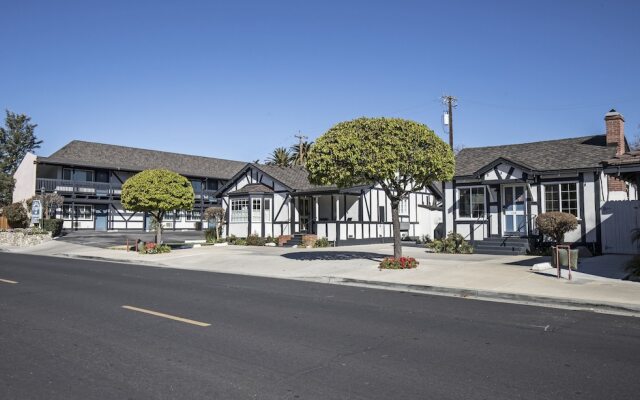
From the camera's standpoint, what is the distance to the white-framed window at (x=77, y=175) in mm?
43006

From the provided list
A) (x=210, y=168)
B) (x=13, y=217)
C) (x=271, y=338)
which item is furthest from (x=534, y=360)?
(x=210, y=168)

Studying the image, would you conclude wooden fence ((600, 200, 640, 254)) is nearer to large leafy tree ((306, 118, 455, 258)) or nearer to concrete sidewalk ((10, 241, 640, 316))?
concrete sidewalk ((10, 241, 640, 316))

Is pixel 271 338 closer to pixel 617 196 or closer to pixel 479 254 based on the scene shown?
pixel 479 254

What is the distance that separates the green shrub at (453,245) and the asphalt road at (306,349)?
11586mm

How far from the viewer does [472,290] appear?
37.2 feet

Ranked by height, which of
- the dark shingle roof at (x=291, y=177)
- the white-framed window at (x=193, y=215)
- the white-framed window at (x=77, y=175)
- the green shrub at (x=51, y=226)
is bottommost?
the green shrub at (x=51, y=226)

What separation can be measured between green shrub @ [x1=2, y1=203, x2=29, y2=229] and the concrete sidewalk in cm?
2226

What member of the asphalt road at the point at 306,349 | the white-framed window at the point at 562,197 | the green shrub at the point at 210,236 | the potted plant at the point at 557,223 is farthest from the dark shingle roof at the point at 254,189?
the asphalt road at the point at 306,349

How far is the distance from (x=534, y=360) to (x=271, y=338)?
325cm

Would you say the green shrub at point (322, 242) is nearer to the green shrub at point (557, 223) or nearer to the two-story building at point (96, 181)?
the green shrub at point (557, 223)

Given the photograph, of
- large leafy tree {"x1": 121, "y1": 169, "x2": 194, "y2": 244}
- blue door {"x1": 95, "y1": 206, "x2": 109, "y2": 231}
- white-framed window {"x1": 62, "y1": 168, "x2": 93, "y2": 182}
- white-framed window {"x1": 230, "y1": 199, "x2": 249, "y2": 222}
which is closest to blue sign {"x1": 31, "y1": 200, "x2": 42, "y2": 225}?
white-framed window {"x1": 62, "y1": 168, "x2": 93, "y2": 182}

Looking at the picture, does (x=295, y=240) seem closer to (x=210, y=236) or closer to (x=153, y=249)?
(x=210, y=236)

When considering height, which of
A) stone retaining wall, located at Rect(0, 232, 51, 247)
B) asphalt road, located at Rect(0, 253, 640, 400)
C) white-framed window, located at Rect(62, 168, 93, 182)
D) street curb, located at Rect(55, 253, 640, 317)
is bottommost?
street curb, located at Rect(55, 253, 640, 317)

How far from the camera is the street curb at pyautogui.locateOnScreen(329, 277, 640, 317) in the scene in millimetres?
9312
